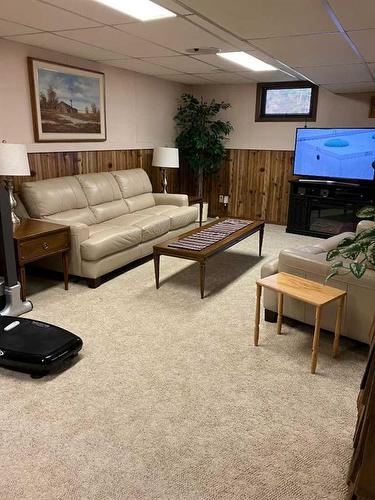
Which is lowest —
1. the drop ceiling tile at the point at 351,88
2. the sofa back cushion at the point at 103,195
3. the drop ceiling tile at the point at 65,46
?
the sofa back cushion at the point at 103,195

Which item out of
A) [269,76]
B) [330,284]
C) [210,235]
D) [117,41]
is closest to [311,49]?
[117,41]

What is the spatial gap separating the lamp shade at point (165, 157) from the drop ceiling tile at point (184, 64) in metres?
1.08

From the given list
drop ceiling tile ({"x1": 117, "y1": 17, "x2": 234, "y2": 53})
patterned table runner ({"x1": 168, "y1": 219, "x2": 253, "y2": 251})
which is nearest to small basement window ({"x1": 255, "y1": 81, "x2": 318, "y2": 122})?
patterned table runner ({"x1": 168, "y1": 219, "x2": 253, "y2": 251})

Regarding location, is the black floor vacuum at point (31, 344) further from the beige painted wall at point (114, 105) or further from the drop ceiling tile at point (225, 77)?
the drop ceiling tile at point (225, 77)

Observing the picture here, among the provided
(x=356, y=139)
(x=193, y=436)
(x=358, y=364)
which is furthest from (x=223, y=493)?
(x=356, y=139)

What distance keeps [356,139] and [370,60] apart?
2.03 m

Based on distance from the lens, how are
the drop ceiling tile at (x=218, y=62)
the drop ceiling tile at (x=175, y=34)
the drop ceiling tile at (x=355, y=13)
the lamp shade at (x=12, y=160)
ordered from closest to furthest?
the drop ceiling tile at (x=355, y=13), the drop ceiling tile at (x=175, y=34), the lamp shade at (x=12, y=160), the drop ceiling tile at (x=218, y=62)

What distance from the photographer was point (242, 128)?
21.9ft

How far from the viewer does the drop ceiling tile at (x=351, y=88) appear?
5143 mm

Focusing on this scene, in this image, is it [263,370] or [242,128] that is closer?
[263,370]

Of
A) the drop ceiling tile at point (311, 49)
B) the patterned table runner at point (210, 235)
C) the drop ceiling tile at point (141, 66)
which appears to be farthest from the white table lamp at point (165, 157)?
the drop ceiling tile at point (311, 49)

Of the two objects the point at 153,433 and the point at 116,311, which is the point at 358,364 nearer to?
the point at 153,433

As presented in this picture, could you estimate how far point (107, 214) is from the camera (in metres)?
4.73

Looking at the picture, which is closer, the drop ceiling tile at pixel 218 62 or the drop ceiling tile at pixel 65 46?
the drop ceiling tile at pixel 65 46
